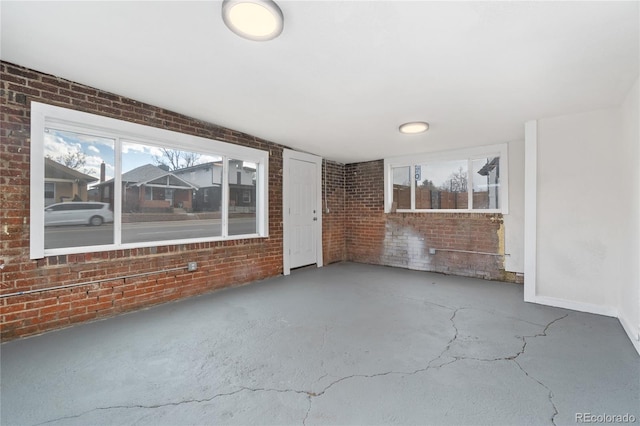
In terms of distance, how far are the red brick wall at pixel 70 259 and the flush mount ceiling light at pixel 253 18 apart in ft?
7.20

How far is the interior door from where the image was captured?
561 centimetres

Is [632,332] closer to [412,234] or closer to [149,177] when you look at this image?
[412,234]

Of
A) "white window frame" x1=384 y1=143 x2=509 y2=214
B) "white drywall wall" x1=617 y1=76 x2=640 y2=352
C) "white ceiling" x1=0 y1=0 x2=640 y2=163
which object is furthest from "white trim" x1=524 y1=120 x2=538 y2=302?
"white window frame" x1=384 y1=143 x2=509 y2=214

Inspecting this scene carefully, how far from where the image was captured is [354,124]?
4.11 metres

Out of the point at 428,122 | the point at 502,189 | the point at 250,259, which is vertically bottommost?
the point at 250,259

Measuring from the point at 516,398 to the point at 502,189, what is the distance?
3.90 metres

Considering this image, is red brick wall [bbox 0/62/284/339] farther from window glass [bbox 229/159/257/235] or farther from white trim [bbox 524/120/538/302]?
white trim [bbox 524/120/538/302]

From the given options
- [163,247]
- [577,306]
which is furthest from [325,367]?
[577,306]

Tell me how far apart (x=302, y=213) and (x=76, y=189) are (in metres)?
3.56

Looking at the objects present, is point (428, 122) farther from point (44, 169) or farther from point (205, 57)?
point (44, 169)

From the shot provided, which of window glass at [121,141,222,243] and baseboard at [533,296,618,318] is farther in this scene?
window glass at [121,141,222,243]

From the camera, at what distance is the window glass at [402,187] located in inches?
242

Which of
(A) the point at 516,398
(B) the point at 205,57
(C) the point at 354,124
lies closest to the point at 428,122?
(C) the point at 354,124

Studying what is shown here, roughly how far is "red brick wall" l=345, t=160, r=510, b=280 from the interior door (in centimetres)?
119
